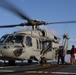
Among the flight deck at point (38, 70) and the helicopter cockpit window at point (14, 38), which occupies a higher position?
the helicopter cockpit window at point (14, 38)

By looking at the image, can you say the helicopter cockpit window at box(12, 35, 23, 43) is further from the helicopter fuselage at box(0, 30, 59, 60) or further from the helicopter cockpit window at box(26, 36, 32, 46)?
the helicopter cockpit window at box(26, 36, 32, 46)

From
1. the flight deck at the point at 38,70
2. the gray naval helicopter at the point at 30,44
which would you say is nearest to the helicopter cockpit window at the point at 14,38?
the gray naval helicopter at the point at 30,44

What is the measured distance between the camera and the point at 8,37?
74.7ft

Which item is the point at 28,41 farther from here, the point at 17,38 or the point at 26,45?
the point at 17,38

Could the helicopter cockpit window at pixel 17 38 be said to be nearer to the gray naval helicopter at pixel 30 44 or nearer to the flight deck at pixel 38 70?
the gray naval helicopter at pixel 30 44

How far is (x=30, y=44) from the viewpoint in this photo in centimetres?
2352

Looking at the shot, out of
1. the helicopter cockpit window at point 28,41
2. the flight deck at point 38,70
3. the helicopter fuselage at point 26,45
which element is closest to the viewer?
the flight deck at point 38,70

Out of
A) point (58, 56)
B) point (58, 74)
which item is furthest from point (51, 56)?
point (58, 74)

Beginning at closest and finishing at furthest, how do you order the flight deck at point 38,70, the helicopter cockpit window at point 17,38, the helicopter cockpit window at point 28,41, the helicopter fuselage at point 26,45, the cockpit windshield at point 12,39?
the flight deck at point 38,70
the helicopter fuselage at point 26,45
the cockpit windshield at point 12,39
the helicopter cockpit window at point 17,38
the helicopter cockpit window at point 28,41

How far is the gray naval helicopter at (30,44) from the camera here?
69.1 ft

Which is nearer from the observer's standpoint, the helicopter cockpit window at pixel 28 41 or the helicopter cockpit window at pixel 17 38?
the helicopter cockpit window at pixel 17 38

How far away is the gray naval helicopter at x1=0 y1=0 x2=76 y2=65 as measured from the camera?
829 inches

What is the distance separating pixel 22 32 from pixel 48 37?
320 cm

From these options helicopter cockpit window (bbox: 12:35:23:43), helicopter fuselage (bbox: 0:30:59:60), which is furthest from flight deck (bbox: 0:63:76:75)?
Answer: helicopter cockpit window (bbox: 12:35:23:43)
